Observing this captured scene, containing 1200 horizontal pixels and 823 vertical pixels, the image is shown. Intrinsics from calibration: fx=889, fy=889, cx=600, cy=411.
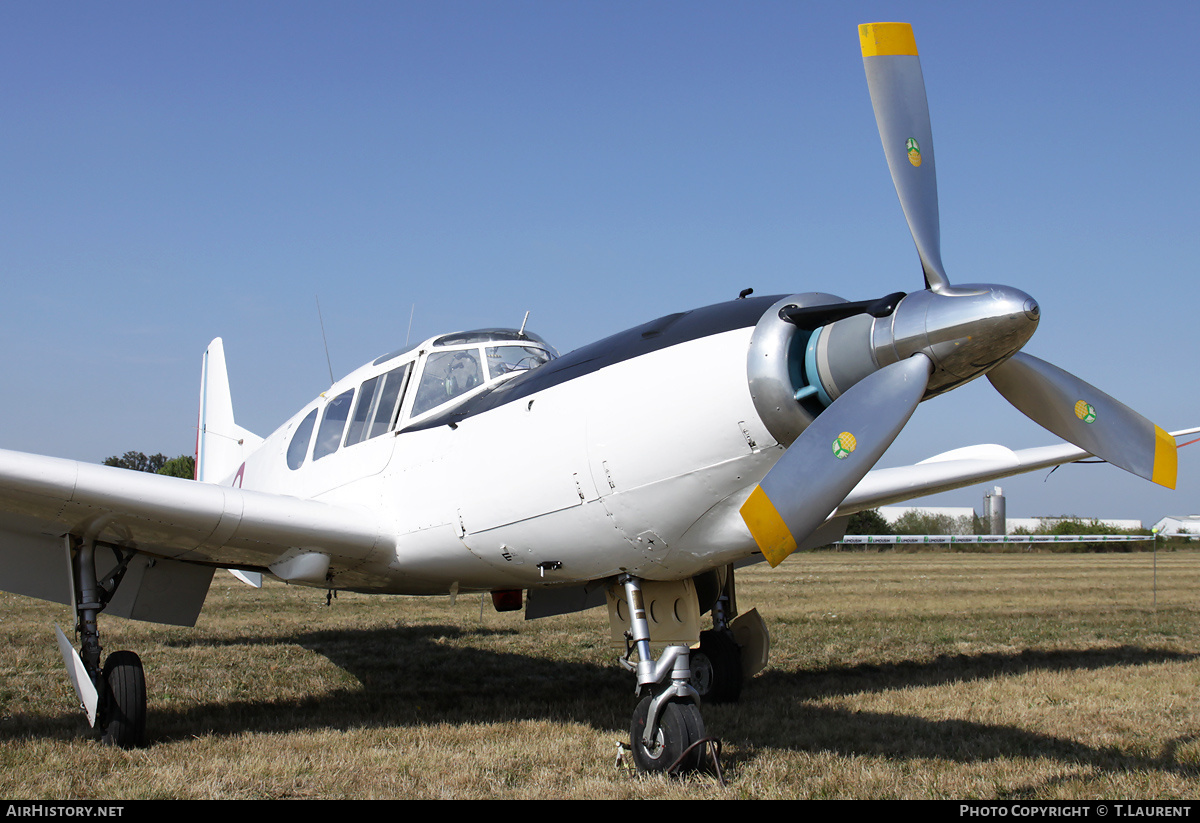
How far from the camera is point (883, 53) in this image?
4551 millimetres

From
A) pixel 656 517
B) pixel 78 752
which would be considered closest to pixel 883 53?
pixel 656 517

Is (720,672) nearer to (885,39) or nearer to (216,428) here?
(885,39)

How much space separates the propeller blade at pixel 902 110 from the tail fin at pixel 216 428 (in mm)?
9924

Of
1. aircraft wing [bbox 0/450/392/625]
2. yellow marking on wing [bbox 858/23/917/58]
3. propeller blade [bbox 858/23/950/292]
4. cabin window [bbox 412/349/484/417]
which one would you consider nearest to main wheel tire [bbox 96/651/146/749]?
aircraft wing [bbox 0/450/392/625]

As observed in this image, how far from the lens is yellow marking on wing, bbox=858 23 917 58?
453cm

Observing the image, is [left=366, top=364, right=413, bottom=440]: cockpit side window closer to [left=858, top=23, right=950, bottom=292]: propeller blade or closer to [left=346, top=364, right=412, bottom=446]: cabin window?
[left=346, top=364, right=412, bottom=446]: cabin window

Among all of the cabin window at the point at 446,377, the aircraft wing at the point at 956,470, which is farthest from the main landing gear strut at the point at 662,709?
the aircraft wing at the point at 956,470

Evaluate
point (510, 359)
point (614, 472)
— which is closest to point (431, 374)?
point (510, 359)

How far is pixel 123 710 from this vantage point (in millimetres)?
5848

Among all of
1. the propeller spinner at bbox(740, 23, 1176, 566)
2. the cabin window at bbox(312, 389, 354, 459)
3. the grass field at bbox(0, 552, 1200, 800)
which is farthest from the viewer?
the cabin window at bbox(312, 389, 354, 459)

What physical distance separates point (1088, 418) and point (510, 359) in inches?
149

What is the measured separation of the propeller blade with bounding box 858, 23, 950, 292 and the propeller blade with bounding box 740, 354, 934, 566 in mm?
1063
